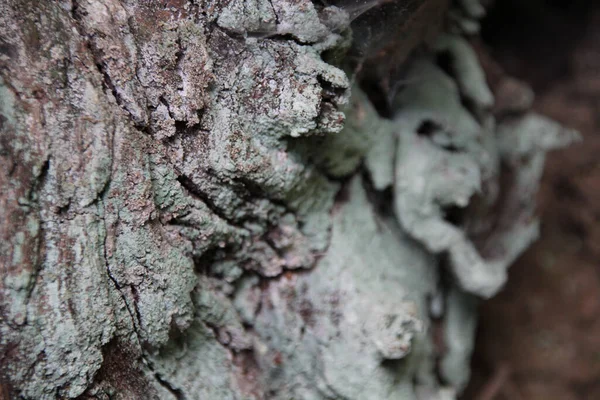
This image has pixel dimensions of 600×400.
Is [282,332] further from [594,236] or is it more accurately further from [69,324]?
[594,236]

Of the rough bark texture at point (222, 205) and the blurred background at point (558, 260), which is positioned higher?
the rough bark texture at point (222, 205)

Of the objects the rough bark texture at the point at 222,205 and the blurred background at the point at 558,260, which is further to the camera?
the blurred background at the point at 558,260

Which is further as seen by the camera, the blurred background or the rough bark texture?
the blurred background

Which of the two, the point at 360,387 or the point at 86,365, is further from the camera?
the point at 360,387

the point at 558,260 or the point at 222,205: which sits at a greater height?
the point at 222,205

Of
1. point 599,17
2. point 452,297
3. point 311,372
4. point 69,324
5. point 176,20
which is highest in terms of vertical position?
point 176,20

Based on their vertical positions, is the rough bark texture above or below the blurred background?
above

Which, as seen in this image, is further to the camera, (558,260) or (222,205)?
(558,260)

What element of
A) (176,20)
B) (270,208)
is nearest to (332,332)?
(270,208)
